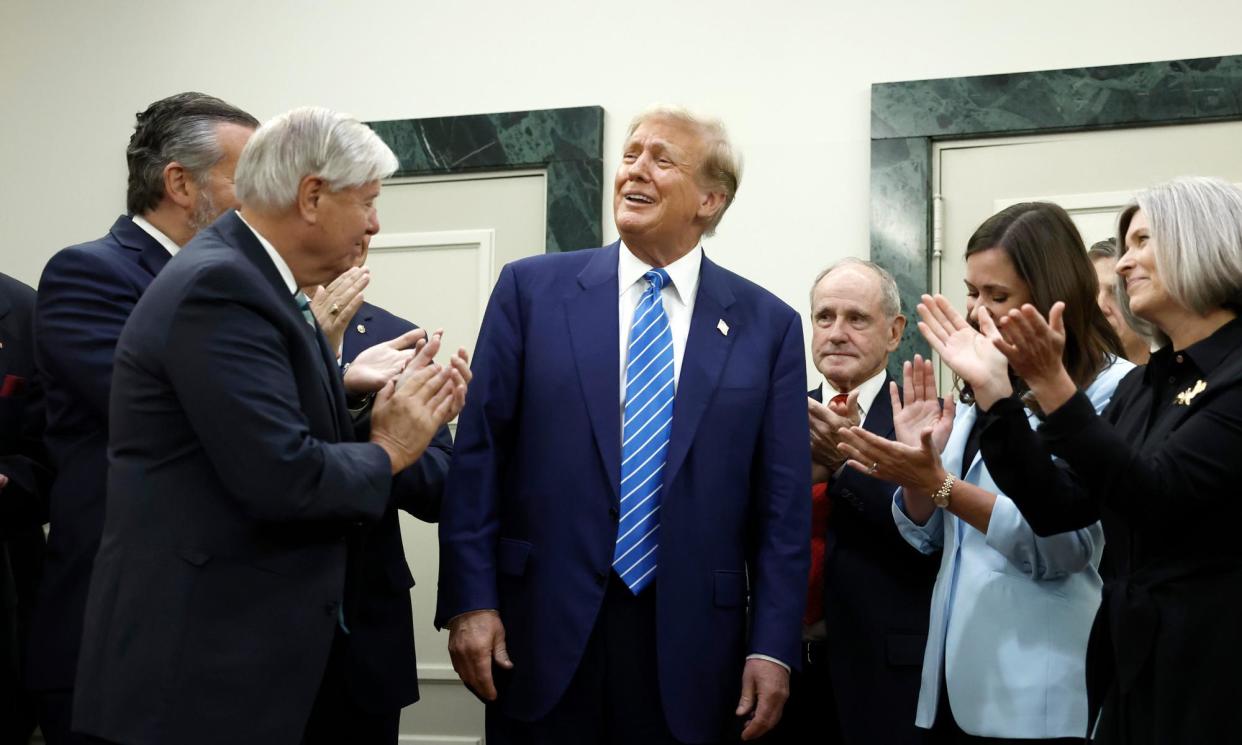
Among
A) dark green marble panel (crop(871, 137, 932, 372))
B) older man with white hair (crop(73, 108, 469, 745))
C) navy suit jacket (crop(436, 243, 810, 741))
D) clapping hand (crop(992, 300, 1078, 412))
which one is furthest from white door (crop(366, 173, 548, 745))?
clapping hand (crop(992, 300, 1078, 412))

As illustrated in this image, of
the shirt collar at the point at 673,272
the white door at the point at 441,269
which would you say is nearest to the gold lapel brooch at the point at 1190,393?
the shirt collar at the point at 673,272

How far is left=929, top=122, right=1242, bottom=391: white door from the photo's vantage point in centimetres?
357

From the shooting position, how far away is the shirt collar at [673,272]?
8.34ft

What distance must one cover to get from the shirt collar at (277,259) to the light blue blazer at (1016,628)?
4.28 ft

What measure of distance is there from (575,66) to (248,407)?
2552 mm

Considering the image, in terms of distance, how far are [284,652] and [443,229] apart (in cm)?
248

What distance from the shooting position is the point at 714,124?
8.91 ft

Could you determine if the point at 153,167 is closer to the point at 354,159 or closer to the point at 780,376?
the point at 354,159

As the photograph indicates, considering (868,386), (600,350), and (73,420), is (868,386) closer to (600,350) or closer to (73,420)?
(600,350)

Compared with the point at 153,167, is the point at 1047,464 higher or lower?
lower

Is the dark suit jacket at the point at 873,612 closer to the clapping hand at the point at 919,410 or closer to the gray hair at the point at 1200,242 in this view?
the clapping hand at the point at 919,410

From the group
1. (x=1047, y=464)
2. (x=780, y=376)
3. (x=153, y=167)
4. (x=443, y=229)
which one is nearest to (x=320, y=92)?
(x=443, y=229)

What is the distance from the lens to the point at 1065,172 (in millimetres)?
3680

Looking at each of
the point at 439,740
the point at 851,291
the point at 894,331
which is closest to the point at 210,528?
the point at 851,291
